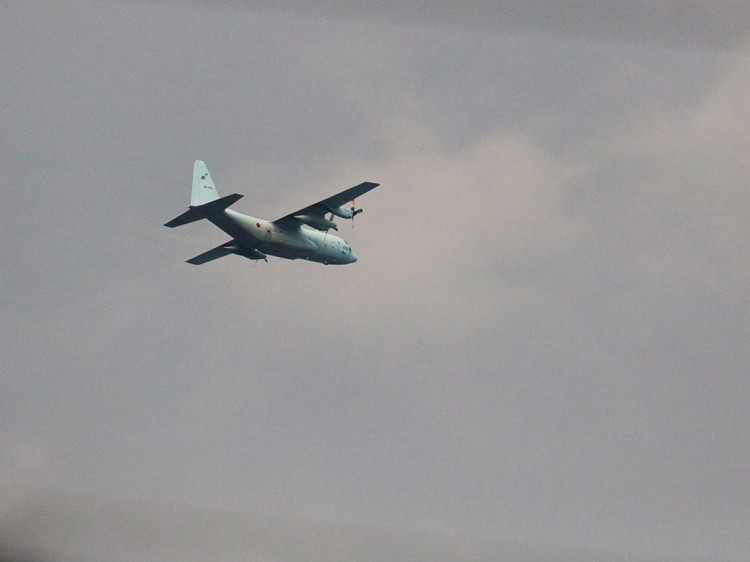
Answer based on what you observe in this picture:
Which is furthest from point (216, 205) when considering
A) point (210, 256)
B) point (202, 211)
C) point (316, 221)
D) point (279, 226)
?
point (210, 256)

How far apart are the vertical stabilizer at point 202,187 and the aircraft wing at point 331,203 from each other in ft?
20.3

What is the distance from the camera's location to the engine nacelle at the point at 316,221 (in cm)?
6925

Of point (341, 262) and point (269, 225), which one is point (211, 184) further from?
point (341, 262)

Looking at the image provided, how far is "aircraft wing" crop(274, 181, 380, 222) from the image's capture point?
6719 cm

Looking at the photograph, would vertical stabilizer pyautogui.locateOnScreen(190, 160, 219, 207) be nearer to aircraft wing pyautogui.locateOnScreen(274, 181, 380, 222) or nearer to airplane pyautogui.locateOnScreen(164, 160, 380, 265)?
airplane pyautogui.locateOnScreen(164, 160, 380, 265)

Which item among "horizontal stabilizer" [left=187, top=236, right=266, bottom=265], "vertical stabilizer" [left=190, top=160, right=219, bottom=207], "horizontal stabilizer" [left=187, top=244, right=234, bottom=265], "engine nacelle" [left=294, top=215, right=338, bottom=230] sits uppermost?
"vertical stabilizer" [left=190, top=160, right=219, bottom=207]

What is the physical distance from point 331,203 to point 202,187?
32.9 feet

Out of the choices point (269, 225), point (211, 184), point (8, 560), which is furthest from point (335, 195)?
point (8, 560)

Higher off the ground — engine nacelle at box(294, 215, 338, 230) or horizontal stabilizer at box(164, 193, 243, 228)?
engine nacelle at box(294, 215, 338, 230)

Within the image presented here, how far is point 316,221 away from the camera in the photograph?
69750 mm

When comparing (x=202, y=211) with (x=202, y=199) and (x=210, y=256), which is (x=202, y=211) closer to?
(x=202, y=199)

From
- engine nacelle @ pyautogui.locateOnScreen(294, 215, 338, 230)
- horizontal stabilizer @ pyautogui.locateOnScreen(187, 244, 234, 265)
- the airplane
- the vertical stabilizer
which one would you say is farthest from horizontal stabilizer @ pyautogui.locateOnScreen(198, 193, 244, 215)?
horizontal stabilizer @ pyautogui.locateOnScreen(187, 244, 234, 265)

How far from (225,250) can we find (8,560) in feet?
204

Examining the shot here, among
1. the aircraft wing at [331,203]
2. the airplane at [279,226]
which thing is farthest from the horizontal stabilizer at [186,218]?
the aircraft wing at [331,203]
